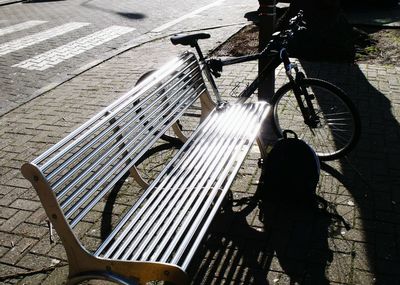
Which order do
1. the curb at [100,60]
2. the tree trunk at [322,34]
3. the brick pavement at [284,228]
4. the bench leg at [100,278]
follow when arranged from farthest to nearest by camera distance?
the tree trunk at [322,34]
the curb at [100,60]
the brick pavement at [284,228]
the bench leg at [100,278]

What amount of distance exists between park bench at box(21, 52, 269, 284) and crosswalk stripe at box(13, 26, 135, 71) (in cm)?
517

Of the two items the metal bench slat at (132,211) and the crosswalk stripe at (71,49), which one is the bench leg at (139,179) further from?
the crosswalk stripe at (71,49)

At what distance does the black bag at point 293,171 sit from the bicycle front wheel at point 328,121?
756 mm

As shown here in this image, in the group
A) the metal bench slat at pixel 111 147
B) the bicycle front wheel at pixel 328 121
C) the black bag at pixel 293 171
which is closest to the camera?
the metal bench slat at pixel 111 147

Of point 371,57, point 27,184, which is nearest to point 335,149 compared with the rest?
point 27,184

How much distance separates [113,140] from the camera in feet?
10.0

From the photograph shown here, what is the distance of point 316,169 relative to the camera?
379 centimetres

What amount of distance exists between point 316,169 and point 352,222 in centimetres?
50

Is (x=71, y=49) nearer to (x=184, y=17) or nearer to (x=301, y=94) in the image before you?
(x=184, y=17)

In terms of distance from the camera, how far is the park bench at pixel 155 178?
241 cm

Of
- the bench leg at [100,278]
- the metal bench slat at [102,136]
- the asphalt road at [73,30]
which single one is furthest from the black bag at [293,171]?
the asphalt road at [73,30]

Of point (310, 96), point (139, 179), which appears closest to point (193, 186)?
point (139, 179)

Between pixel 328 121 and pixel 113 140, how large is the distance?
2.64 metres

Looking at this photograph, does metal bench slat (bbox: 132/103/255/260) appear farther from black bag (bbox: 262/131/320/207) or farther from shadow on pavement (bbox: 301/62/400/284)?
shadow on pavement (bbox: 301/62/400/284)
